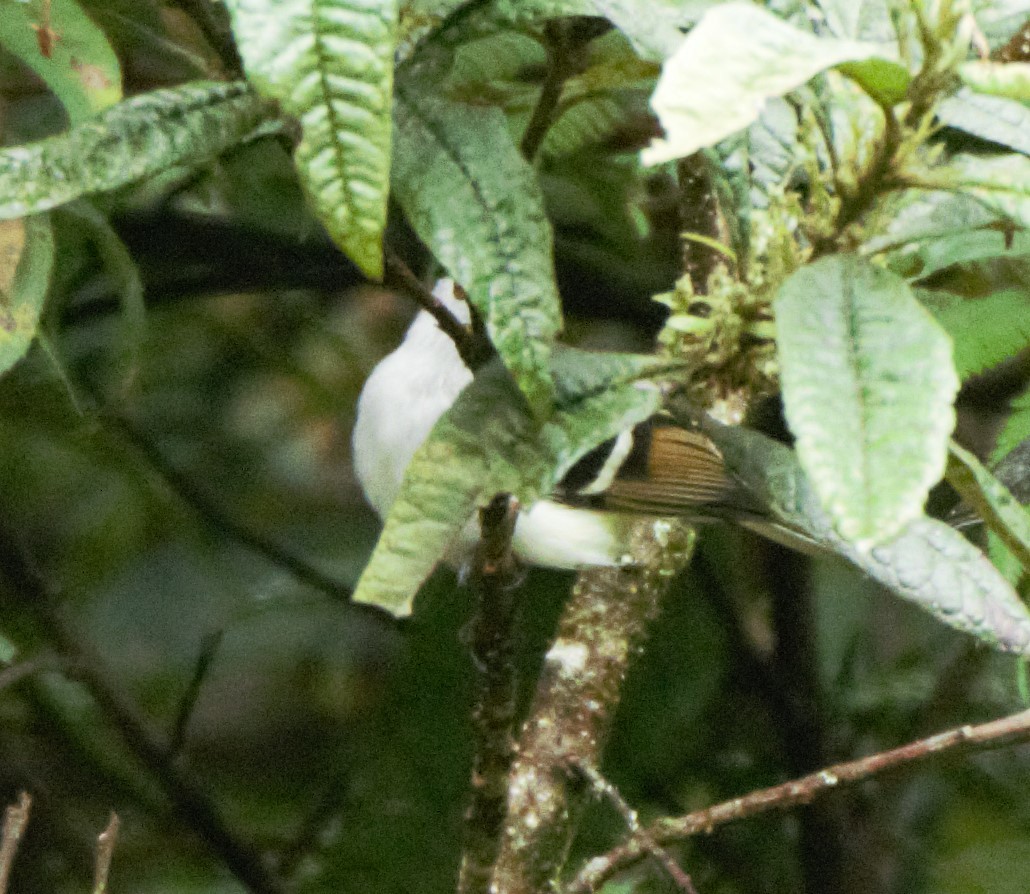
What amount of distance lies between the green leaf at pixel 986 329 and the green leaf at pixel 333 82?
0.85 meters

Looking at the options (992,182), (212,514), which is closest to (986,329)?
(992,182)

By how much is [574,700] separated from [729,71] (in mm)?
1034

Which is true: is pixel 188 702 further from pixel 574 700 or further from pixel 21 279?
pixel 21 279

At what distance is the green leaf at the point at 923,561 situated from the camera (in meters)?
0.73

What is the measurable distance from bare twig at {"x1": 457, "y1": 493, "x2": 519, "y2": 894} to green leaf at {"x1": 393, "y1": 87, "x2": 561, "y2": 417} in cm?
16

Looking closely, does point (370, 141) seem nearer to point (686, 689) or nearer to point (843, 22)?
point (843, 22)

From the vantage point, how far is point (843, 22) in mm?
801

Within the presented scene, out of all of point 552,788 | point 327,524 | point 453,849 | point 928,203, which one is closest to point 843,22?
point 928,203

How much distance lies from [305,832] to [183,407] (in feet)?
2.38

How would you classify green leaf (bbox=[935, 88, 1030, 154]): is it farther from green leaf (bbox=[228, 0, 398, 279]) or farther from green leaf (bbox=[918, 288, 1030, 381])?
green leaf (bbox=[918, 288, 1030, 381])

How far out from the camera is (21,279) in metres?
1.04

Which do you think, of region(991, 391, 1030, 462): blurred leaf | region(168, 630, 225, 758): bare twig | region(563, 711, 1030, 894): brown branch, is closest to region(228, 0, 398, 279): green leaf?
region(563, 711, 1030, 894): brown branch

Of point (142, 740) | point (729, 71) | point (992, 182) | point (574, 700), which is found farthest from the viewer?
point (142, 740)

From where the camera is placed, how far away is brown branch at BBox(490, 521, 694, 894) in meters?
1.28
